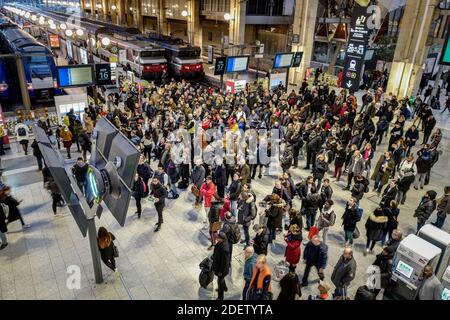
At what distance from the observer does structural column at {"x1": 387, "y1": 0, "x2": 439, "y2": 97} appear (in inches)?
760

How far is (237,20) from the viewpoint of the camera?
32.6m

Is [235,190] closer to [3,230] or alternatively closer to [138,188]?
[138,188]

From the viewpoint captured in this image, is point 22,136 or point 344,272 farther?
point 22,136

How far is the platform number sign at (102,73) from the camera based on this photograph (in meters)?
15.5

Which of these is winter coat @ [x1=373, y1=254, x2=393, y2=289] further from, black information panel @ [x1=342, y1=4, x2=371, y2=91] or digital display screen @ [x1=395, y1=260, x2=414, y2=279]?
black information panel @ [x1=342, y1=4, x2=371, y2=91]

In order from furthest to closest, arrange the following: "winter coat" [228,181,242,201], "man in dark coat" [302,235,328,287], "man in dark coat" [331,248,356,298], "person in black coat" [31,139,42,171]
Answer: "person in black coat" [31,139,42,171] < "winter coat" [228,181,242,201] < "man in dark coat" [302,235,328,287] < "man in dark coat" [331,248,356,298]

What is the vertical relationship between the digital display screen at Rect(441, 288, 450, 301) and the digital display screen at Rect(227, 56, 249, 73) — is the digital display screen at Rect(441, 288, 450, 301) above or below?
below

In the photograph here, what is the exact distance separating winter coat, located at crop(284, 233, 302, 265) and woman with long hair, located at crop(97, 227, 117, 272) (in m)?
3.66

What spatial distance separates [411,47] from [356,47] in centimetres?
605

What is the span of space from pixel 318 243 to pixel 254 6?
35.7 metres

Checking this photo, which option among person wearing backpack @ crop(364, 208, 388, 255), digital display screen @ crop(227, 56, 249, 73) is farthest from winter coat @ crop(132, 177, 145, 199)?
digital display screen @ crop(227, 56, 249, 73)

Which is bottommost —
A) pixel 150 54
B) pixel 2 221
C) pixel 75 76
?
pixel 2 221

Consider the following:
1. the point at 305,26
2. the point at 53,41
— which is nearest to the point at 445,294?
the point at 305,26

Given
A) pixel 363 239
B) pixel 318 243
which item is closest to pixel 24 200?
pixel 318 243
